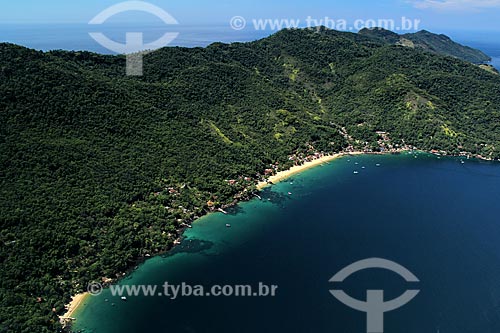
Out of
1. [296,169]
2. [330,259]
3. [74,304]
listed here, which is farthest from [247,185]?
[74,304]

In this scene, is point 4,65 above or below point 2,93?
above

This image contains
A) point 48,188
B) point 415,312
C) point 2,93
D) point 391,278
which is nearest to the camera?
point 415,312

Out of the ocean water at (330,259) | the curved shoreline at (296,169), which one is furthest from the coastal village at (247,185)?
the ocean water at (330,259)

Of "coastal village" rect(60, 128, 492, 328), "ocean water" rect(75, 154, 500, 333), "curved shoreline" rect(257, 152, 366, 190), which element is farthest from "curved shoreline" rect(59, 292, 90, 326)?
"curved shoreline" rect(257, 152, 366, 190)

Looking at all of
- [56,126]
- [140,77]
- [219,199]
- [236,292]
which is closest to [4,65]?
[56,126]

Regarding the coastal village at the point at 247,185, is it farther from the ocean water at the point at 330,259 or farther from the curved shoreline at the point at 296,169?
the ocean water at the point at 330,259

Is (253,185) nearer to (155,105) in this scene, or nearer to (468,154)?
(155,105)
